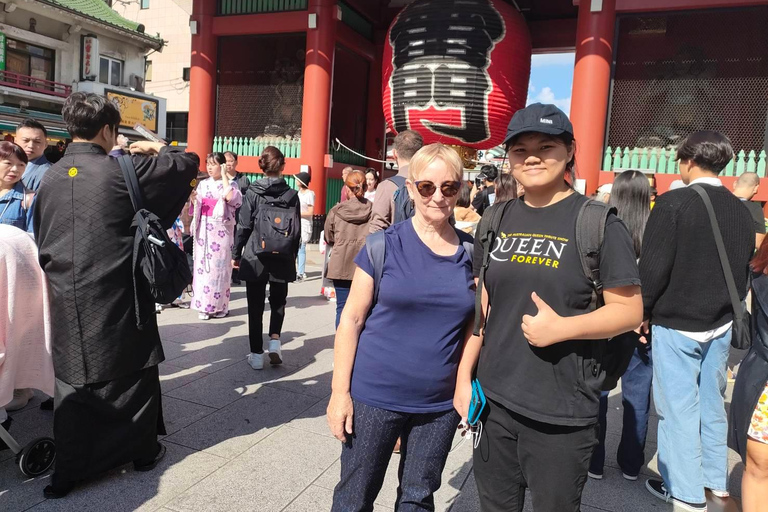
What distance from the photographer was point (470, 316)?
71.6 inches

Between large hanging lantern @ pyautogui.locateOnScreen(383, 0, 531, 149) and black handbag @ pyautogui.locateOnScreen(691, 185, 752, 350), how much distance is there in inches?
202

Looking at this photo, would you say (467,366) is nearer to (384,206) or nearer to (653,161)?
(384,206)

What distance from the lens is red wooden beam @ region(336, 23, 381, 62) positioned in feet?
37.6

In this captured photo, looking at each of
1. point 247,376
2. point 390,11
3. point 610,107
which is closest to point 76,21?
point 390,11

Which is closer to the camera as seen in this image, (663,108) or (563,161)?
(563,161)

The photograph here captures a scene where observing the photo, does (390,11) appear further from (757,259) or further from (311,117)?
(757,259)

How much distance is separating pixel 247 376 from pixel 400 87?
4.93m

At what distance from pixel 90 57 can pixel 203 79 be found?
39.0 ft

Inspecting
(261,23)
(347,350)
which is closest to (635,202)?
(347,350)

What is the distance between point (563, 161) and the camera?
5.30 ft

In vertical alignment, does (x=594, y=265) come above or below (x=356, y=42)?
below

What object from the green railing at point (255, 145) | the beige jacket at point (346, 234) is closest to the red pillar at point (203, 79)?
the green railing at point (255, 145)

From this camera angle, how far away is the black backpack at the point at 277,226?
13.9ft

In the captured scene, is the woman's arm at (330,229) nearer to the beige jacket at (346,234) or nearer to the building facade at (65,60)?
the beige jacket at (346,234)
